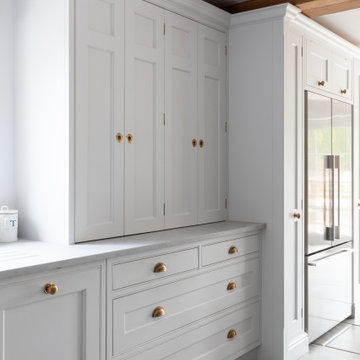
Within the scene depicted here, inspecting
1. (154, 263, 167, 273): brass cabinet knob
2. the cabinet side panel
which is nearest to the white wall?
the cabinet side panel

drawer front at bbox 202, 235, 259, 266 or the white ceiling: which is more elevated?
the white ceiling

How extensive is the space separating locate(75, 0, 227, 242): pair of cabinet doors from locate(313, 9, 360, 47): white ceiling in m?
0.90

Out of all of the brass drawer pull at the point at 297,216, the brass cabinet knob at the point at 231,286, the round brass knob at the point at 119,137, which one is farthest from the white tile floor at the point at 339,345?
the round brass knob at the point at 119,137

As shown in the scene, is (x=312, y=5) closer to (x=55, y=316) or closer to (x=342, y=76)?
(x=342, y=76)

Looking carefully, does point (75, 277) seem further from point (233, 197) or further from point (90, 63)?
point (233, 197)

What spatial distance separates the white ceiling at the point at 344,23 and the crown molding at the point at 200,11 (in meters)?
0.79

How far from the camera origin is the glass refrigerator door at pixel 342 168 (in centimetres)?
376

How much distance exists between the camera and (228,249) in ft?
9.53

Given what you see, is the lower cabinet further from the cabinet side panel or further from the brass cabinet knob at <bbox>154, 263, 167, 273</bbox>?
the cabinet side panel

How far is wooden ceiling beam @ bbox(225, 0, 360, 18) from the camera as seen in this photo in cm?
309

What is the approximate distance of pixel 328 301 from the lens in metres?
3.67

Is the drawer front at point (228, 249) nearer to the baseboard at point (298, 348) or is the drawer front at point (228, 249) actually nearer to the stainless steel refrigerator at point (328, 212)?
the stainless steel refrigerator at point (328, 212)

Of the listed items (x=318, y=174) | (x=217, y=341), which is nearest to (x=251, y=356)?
(x=217, y=341)

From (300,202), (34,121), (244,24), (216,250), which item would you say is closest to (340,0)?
(244,24)
